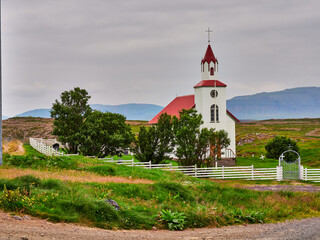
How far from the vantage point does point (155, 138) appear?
37.3 m

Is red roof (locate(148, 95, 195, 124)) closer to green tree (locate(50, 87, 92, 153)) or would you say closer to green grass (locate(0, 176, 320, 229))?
green tree (locate(50, 87, 92, 153))

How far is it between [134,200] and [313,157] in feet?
174

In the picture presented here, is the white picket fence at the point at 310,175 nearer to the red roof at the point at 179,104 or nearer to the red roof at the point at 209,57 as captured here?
the red roof at the point at 179,104

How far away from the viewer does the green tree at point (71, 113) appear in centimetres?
3941

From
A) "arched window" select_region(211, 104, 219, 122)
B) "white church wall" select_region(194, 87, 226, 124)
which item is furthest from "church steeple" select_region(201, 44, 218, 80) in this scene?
"arched window" select_region(211, 104, 219, 122)

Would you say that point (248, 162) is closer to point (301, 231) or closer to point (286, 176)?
point (286, 176)

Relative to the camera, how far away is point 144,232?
12.3 metres

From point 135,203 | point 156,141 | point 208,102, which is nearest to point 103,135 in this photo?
point 156,141

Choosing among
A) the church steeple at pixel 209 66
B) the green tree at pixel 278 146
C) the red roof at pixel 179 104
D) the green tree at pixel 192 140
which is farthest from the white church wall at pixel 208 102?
the green tree at pixel 278 146

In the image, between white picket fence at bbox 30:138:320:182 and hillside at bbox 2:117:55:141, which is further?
hillside at bbox 2:117:55:141

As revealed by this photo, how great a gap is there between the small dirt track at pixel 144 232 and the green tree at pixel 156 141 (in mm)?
22744

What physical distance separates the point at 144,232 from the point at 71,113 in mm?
28940

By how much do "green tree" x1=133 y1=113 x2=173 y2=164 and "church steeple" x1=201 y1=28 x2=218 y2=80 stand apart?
1244 cm

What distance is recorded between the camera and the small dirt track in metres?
10.1
